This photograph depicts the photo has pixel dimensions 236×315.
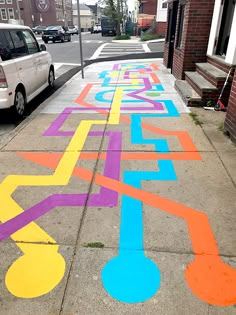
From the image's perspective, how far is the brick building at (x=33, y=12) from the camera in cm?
6519

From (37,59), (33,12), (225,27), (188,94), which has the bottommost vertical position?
(188,94)

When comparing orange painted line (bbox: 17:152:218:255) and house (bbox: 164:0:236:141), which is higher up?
house (bbox: 164:0:236:141)

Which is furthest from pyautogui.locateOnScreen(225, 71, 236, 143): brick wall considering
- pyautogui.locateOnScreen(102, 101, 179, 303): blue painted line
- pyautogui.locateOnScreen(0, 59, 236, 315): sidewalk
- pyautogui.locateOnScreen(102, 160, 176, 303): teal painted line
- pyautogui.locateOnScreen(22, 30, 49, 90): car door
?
pyautogui.locateOnScreen(22, 30, 49, 90): car door

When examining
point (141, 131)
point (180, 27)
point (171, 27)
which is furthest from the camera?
A: point (171, 27)

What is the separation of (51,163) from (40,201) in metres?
0.97

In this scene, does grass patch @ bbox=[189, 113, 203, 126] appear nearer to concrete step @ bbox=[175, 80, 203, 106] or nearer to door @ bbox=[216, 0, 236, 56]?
concrete step @ bbox=[175, 80, 203, 106]

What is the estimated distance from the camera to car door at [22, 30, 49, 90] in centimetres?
684

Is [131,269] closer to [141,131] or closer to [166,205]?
[166,205]

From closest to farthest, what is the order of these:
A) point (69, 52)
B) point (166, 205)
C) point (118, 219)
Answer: point (118, 219), point (166, 205), point (69, 52)

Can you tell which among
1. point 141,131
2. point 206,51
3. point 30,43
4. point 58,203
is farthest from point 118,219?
point 206,51

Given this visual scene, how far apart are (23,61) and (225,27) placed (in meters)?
5.25

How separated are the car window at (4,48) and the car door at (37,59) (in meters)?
1.22

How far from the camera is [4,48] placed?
17.6 ft

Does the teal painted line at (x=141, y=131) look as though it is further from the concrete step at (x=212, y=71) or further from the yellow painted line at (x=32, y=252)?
the yellow painted line at (x=32, y=252)
